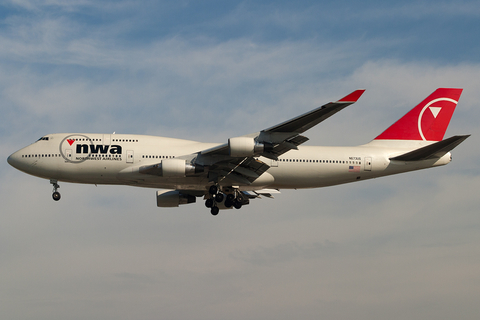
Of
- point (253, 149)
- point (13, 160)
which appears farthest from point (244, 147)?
point (13, 160)

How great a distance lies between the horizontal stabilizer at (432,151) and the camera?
1302 inches

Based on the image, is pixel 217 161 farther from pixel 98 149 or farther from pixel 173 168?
pixel 98 149

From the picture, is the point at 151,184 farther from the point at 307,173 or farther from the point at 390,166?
the point at 390,166

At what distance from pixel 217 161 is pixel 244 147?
324 cm

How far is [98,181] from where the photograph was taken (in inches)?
1309

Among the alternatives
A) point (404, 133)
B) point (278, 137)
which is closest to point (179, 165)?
point (278, 137)

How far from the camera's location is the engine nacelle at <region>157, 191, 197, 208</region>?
38281mm

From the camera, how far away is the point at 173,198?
38312mm

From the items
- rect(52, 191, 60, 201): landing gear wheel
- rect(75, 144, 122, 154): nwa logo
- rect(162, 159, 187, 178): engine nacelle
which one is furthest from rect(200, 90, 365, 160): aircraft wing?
rect(52, 191, 60, 201): landing gear wheel

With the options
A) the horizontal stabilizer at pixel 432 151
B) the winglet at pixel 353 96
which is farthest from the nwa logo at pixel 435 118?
the winglet at pixel 353 96

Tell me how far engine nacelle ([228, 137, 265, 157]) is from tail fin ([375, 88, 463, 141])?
12480mm

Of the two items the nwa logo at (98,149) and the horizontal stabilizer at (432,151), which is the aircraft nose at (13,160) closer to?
the nwa logo at (98,149)

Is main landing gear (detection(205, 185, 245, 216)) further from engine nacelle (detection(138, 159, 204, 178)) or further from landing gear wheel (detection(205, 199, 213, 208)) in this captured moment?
engine nacelle (detection(138, 159, 204, 178))

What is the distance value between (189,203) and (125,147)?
7.46 meters
